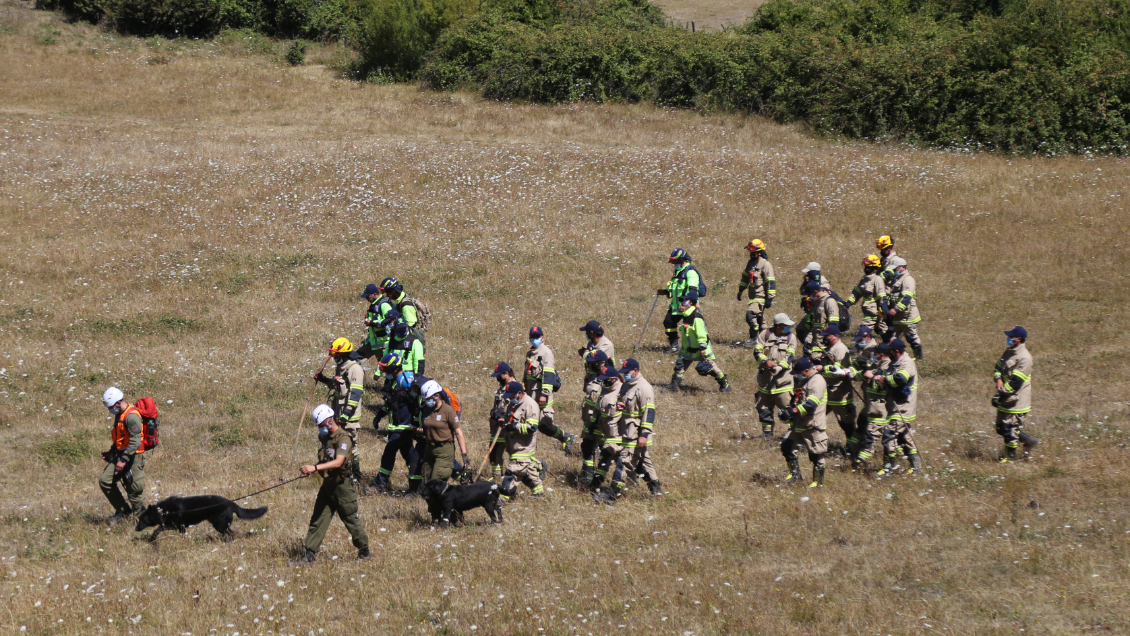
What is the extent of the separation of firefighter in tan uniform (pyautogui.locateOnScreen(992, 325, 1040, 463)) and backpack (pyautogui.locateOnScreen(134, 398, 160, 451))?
1214 centimetres

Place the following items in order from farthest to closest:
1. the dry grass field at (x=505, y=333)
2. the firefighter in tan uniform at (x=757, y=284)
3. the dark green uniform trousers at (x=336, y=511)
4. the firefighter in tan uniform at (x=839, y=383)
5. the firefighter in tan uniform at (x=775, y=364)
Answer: the firefighter in tan uniform at (x=757, y=284)
the firefighter in tan uniform at (x=775, y=364)
the firefighter in tan uniform at (x=839, y=383)
the dark green uniform trousers at (x=336, y=511)
the dry grass field at (x=505, y=333)

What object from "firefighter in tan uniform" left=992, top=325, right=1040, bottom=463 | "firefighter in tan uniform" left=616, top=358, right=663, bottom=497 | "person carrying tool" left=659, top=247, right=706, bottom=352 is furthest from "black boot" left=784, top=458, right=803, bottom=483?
"person carrying tool" left=659, top=247, right=706, bottom=352

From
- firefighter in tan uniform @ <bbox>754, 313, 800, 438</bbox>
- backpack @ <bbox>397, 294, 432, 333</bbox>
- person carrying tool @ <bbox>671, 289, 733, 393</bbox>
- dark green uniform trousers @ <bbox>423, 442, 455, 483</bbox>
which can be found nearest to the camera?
dark green uniform trousers @ <bbox>423, 442, 455, 483</bbox>

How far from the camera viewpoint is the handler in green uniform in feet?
37.9

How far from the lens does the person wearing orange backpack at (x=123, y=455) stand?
13086 mm

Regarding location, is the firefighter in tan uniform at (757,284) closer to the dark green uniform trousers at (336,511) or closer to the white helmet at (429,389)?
the white helmet at (429,389)

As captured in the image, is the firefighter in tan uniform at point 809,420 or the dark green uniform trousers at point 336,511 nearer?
the dark green uniform trousers at point 336,511

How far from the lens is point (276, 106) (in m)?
42.3

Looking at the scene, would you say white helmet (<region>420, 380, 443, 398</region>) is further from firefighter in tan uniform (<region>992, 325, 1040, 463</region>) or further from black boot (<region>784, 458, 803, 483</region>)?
firefighter in tan uniform (<region>992, 325, 1040, 463</region>)

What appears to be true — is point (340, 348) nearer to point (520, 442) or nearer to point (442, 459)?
point (442, 459)

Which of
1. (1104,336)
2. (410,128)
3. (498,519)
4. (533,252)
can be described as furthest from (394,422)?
(410,128)

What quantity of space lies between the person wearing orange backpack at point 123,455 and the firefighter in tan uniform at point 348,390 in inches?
114

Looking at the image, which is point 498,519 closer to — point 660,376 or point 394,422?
point 394,422

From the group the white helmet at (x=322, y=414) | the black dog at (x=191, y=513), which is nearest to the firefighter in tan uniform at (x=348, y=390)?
the black dog at (x=191, y=513)
